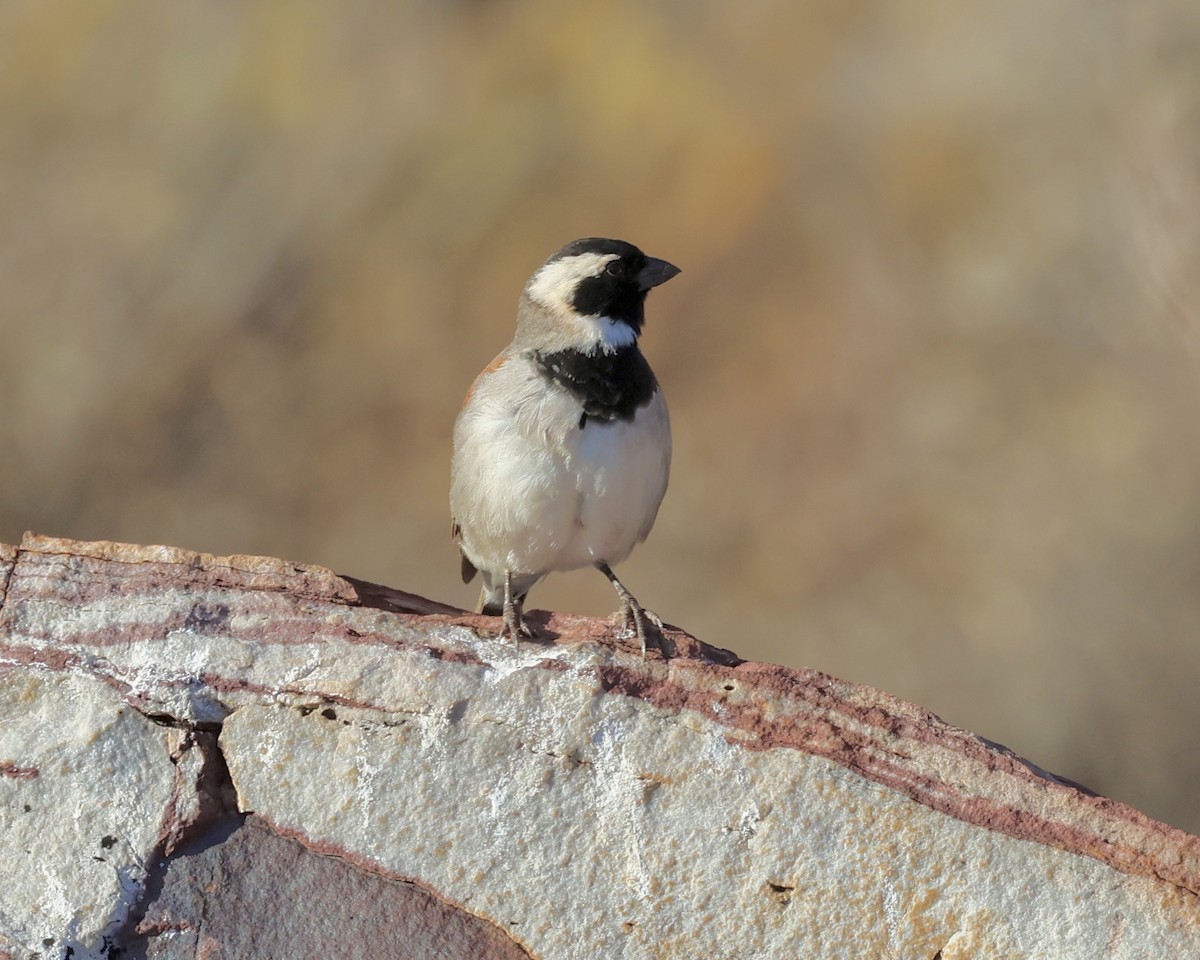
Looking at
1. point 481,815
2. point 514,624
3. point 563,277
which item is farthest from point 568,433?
point 481,815

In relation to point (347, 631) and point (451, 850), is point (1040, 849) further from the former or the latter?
point (347, 631)

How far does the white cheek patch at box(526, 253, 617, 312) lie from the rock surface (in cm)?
205

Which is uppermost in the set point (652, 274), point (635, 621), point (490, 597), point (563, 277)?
point (652, 274)

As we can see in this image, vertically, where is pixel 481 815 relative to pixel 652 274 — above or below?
below

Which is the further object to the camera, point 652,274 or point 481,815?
point 652,274

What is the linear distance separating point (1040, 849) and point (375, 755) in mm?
2096

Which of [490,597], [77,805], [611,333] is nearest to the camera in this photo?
[77,805]

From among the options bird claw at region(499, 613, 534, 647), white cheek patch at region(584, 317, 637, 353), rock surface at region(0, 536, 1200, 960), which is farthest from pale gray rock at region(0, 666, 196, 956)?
white cheek patch at region(584, 317, 637, 353)

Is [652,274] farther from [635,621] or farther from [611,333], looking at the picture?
[635,621]

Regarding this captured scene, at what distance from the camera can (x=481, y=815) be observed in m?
4.54

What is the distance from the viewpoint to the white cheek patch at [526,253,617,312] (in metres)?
6.28

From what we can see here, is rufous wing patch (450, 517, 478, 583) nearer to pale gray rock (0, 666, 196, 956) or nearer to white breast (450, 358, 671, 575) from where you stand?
white breast (450, 358, 671, 575)

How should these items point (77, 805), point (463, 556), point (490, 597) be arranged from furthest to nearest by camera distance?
1. point (490, 597)
2. point (463, 556)
3. point (77, 805)

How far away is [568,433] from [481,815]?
1.76 metres
